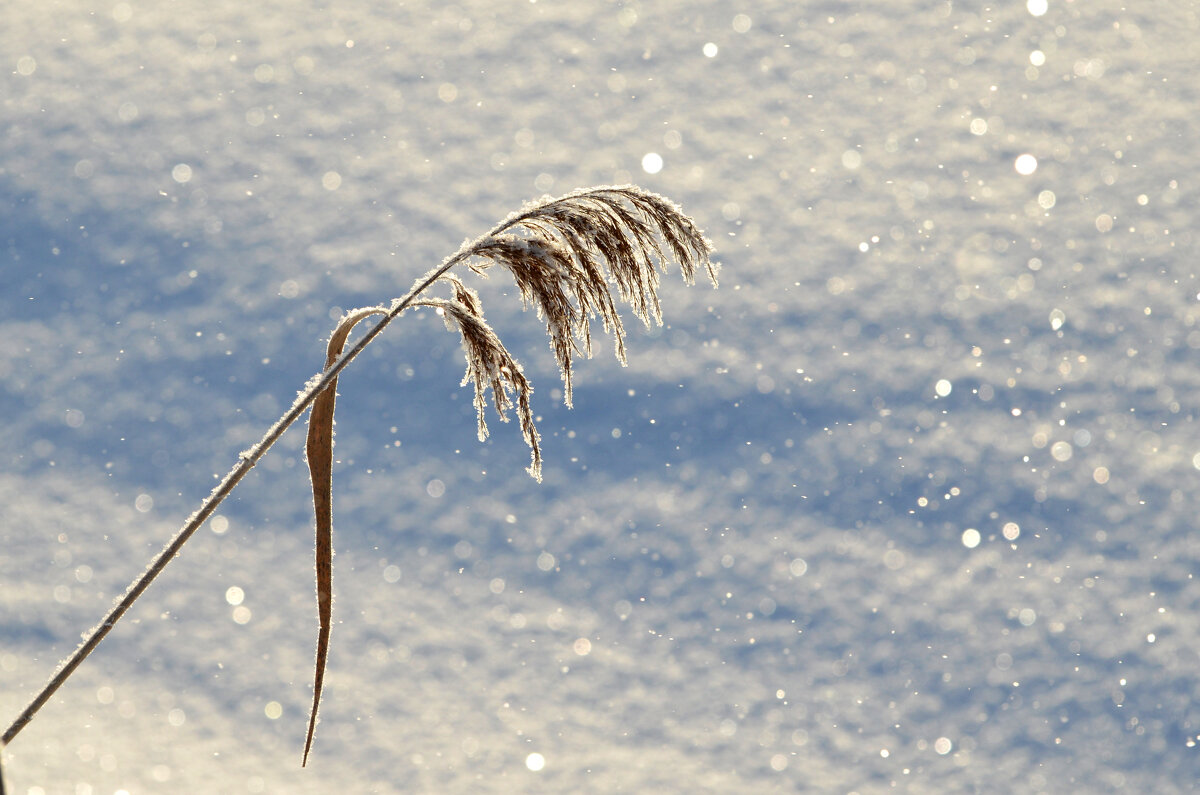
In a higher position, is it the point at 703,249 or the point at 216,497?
the point at 703,249

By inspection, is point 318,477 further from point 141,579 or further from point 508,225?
point 508,225

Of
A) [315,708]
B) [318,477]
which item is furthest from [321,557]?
[315,708]

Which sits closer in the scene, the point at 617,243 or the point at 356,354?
the point at 356,354

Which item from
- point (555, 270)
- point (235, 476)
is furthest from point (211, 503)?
point (555, 270)

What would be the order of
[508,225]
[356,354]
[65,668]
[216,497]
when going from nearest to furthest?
[65,668]
[216,497]
[356,354]
[508,225]

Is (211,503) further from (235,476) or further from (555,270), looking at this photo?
(555,270)

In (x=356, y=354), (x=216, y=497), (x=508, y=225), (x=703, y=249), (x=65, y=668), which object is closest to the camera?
(x=65, y=668)

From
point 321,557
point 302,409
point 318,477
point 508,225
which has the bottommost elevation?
point 321,557
